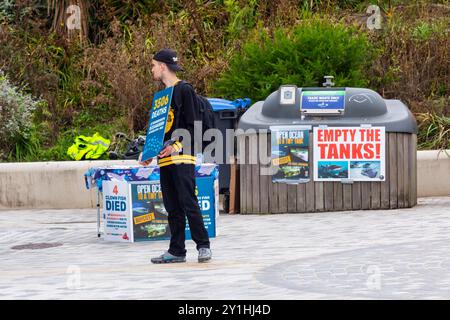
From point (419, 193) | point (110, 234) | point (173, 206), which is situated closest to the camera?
point (173, 206)

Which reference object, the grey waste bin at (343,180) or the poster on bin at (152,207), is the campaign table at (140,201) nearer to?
the poster on bin at (152,207)

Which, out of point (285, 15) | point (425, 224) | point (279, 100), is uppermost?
point (285, 15)

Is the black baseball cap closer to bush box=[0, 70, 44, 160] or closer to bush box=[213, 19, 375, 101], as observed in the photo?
bush box=[213, 19, 375, 101]

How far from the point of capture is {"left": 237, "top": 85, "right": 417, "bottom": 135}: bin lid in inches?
548

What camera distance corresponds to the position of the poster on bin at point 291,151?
1399cm

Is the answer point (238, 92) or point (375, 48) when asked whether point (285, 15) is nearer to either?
point (375, 48)

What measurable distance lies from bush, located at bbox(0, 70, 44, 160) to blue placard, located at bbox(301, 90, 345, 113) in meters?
4.64

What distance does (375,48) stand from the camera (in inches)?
711

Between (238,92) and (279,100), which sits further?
(238,92)

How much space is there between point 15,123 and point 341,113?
5.01 metres

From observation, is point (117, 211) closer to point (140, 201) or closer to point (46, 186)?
point (140, 201)

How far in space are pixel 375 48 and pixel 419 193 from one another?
3.26 metres

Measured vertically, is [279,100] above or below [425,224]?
above
